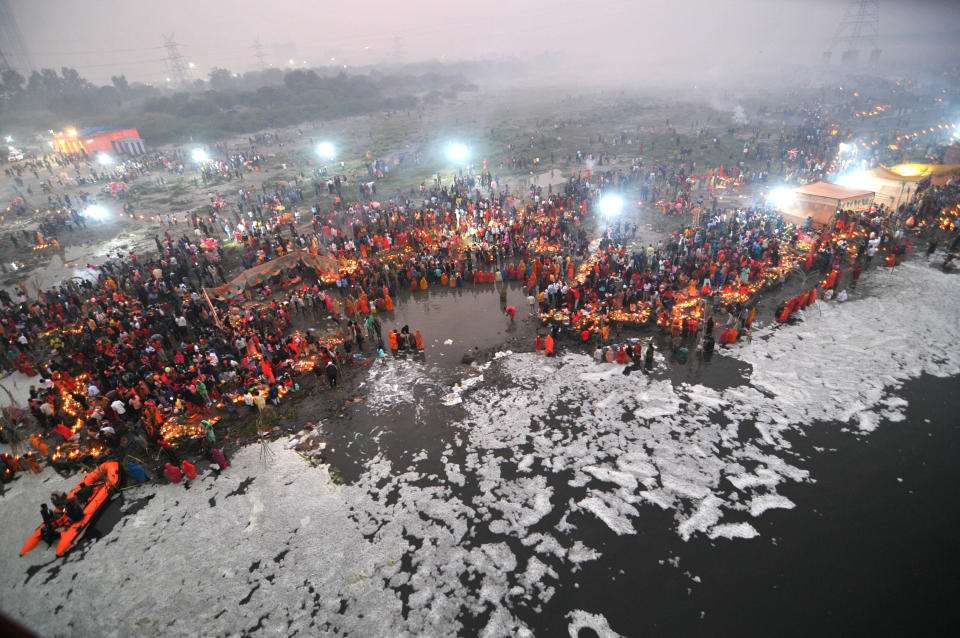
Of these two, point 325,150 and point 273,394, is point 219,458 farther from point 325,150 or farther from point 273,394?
point 325,150

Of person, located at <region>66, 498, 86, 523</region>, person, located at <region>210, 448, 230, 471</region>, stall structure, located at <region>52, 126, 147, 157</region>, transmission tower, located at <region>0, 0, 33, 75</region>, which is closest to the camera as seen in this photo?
person, located at <region>66, 498, 86, 523</region>

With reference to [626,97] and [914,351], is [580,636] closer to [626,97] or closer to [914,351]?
[914,351]

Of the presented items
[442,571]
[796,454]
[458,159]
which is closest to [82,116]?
[458,159]

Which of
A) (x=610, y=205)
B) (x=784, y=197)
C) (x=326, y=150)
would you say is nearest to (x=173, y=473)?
(x=610, y=205)

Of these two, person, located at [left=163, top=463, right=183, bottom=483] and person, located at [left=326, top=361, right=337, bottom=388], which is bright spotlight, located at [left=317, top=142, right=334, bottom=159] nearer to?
person, located at [left=326, top=361, right=337, bottom=388]

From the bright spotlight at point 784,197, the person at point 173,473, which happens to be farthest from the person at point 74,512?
the bright spotlight at point 784,197

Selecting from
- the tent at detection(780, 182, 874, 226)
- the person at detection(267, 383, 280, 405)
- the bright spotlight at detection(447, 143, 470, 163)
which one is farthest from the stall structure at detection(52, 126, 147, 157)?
the tent at detection(780, 182, 874, 226)
